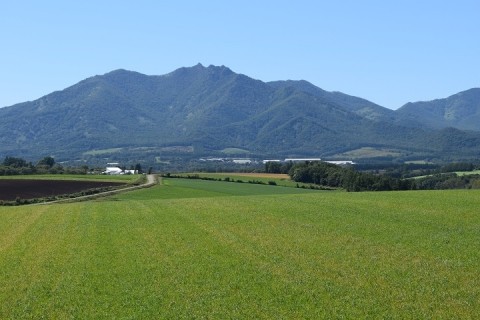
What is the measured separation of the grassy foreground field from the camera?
19.5m

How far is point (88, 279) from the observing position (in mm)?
24125

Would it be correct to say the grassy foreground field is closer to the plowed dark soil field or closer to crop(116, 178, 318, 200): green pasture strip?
crop(116, 178, 318, 200): green pasture strip

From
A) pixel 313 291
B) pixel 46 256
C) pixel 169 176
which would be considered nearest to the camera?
pixel 313 291

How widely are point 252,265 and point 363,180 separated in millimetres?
77371

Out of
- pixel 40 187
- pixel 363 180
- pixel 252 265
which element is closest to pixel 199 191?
pixel 40 187

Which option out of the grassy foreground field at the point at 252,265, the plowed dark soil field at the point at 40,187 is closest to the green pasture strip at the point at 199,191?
the plowed dark soil field at the point at 40,187

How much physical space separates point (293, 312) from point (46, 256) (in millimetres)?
14885

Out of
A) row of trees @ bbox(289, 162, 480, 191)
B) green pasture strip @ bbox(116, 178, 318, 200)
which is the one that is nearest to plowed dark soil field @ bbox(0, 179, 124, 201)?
green pasture strip @ bbox(116, 178, 318, 200)

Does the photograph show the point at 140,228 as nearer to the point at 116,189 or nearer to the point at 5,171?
the point at 116,189

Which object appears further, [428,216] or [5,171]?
[5,171]

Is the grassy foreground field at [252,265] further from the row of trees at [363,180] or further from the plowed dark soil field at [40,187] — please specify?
the row of trees at [363,180]

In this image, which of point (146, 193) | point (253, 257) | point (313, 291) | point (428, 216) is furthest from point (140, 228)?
point (146, 193)

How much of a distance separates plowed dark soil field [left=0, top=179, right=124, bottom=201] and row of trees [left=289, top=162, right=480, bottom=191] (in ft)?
110

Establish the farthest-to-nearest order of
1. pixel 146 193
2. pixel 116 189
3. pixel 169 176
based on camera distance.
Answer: pixel 169 176, pixel 116 189, pixel 146 193
